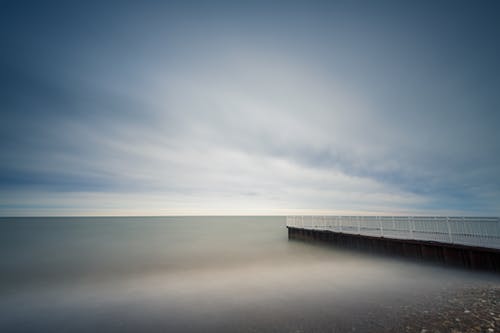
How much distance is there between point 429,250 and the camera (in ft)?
40.6

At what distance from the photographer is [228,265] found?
51.2 feet

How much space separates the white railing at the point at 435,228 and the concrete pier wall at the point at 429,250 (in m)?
0.43

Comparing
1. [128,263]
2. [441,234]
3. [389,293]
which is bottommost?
[128,263]

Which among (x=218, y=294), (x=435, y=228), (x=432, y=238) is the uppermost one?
(x=435, y=228)

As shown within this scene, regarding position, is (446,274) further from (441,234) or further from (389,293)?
(389,293)

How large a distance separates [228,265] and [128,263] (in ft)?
26.2

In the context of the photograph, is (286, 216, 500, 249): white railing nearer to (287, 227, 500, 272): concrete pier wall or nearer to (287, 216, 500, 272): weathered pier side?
(287, 216, 500, 272): weathered pier side

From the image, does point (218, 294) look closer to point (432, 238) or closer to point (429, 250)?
point (429, 250)

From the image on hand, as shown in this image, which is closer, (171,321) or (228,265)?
(171,321)

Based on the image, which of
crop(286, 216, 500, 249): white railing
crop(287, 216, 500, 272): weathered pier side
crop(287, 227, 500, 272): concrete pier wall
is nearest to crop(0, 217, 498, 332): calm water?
crop(287, 227, 500, 272): concrete pier wall

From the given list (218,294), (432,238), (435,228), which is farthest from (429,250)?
(218,294)

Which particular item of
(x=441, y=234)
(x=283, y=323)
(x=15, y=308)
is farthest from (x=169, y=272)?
(x=441, y=234)

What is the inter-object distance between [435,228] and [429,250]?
1436 millimetres

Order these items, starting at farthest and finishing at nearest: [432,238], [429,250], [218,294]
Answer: [432,238]
[429,250]
[218,294]
